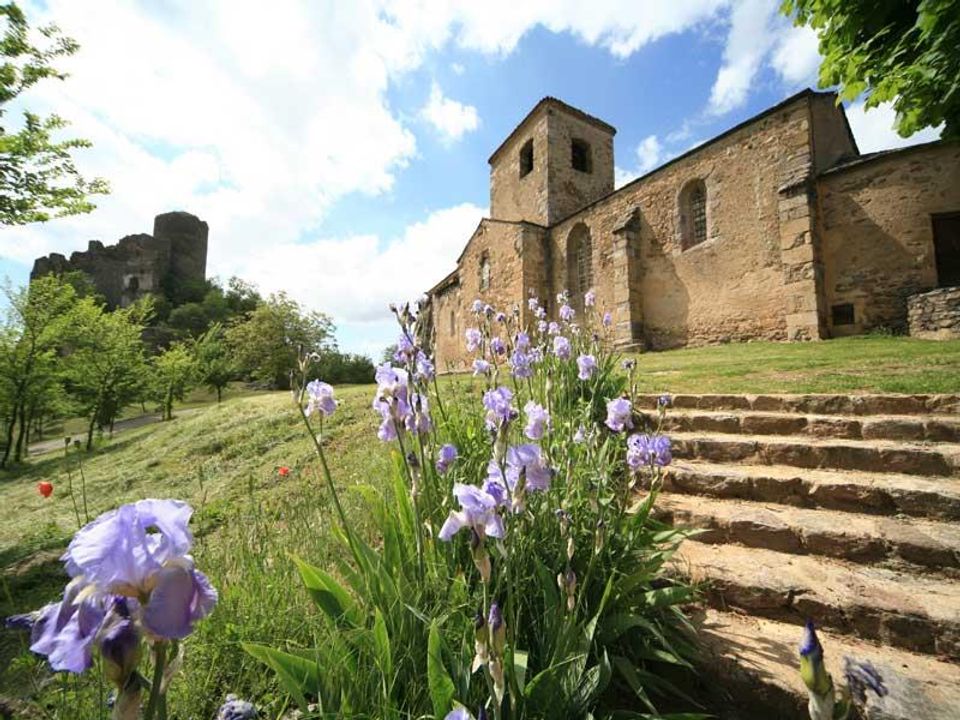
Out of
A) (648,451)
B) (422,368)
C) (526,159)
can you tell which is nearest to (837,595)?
(648,451)

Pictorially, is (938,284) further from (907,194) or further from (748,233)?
(748,233)

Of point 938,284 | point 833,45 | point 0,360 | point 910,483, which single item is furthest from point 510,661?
point 0,360

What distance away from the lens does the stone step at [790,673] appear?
1670 millimetres

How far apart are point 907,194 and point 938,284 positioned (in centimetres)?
241

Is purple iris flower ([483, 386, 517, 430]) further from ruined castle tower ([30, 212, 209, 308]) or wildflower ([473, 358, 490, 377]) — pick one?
ruined castle tower ([30, 212, 209, 308])

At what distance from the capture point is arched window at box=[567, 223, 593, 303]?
18.2 m

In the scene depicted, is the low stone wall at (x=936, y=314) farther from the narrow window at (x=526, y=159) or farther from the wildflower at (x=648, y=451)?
the narrow window at (x=526, y=159)

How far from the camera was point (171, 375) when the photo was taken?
20.9 metres

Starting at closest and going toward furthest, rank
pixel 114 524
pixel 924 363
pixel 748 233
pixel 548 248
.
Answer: pixel 114 524 < pixel 924 363 < pixel 748 233 < pixel 548 248

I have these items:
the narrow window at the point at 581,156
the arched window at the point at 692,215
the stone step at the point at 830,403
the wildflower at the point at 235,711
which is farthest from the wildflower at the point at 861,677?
the narrow window at the point at 581,156

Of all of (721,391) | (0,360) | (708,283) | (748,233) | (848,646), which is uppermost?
(748,233)

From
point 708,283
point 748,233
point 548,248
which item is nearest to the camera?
point 748,233

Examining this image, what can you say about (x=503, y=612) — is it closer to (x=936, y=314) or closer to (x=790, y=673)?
(x=790, y=673)

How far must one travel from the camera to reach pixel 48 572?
4.41 meters
